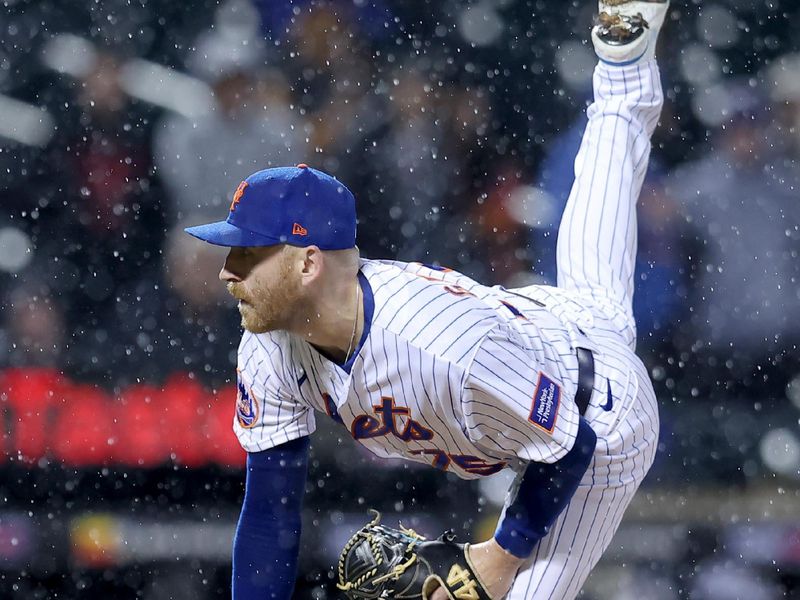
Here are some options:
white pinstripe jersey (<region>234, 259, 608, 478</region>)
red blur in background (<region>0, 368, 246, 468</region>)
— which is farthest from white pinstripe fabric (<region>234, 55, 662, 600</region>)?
red blur in background (<region>0, 368, 246, 468</region>)

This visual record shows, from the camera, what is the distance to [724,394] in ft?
12.2

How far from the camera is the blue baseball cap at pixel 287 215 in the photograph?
176 centimetres

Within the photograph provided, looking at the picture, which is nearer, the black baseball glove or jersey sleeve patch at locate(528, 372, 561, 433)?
jersey sleeve patch at locate(528, 372, 561, 433)

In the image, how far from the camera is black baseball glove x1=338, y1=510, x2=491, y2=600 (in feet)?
6.33

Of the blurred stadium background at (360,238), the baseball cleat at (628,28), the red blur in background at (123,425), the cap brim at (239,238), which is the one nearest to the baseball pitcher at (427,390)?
the cap brim at (239,238)

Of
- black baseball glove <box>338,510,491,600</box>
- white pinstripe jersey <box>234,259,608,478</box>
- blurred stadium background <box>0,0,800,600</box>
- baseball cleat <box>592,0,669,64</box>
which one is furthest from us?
blurred stadium background <box>0,0,800,600</box>

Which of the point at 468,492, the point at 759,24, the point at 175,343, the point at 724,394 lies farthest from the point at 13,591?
the point at 759,24

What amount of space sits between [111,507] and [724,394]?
1.97m

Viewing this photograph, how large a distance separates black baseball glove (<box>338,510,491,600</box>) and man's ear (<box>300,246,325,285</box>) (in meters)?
0.53

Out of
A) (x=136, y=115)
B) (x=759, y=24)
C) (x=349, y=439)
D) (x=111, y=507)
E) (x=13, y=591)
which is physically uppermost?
(x=759, y=24)

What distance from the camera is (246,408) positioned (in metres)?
1.98

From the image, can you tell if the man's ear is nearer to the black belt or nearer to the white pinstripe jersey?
the white pinstripe jersey

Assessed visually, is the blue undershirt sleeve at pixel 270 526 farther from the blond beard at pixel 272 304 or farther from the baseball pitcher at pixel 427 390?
the blond beard at pixel 272 304

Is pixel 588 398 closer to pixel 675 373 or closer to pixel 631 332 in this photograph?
pixel 631 332
